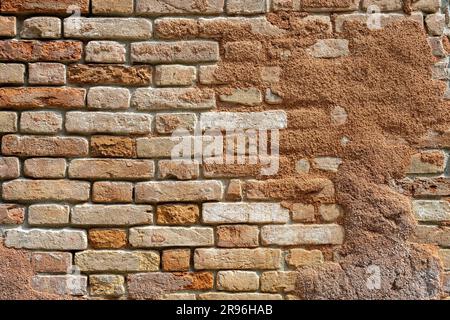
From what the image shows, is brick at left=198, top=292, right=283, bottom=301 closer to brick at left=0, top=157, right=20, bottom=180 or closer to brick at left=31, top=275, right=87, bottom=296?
brick at left=31, top=275, right=87, bottom=296

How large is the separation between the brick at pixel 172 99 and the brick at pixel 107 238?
0.56 meters

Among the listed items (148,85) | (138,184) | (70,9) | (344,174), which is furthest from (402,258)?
(70,9)

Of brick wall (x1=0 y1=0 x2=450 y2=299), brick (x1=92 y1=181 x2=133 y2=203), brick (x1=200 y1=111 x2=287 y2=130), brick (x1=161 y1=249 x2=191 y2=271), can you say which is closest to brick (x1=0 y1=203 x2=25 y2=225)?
brick wall (x1=0 y1=0 x2=450 y2=299)

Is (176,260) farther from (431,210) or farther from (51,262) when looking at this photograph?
(431,210)

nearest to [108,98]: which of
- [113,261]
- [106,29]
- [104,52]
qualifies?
[104,52]

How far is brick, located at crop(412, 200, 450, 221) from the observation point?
240 cm

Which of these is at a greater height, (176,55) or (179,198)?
(176,55)

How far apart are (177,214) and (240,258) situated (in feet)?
1.11

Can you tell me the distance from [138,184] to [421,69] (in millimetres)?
1368

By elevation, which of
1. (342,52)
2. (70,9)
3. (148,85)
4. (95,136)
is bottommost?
(95,136)

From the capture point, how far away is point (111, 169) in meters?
2.40

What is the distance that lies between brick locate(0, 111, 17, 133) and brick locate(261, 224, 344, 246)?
1.19 metres

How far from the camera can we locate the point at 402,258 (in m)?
2.38

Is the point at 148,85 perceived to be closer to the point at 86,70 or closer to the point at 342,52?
the point at 86,70
